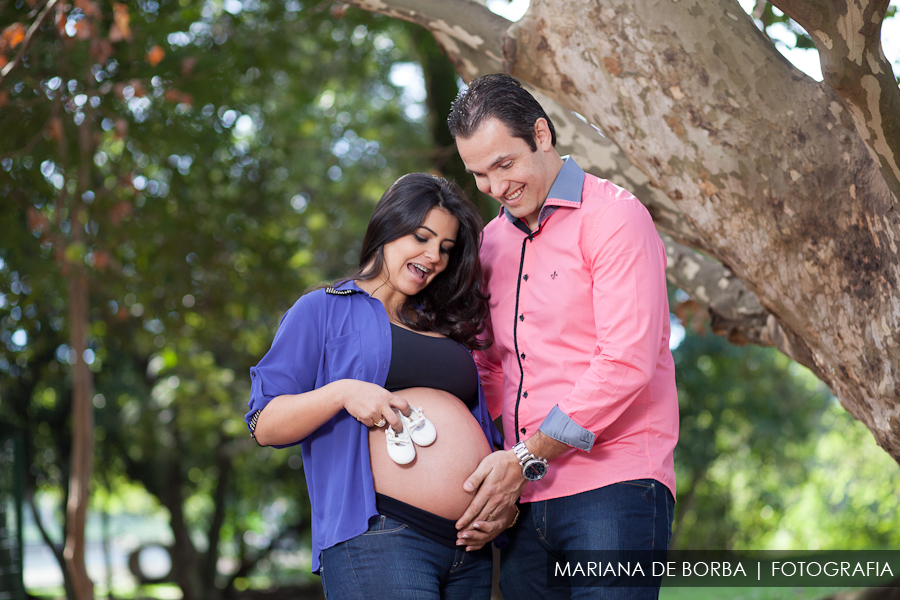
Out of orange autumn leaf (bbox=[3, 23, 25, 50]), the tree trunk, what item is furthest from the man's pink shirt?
the tree trunk

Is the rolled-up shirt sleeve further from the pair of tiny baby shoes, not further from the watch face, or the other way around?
the pair of tiny baby shoes

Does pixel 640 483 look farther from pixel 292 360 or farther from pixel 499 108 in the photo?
pixel 499 108

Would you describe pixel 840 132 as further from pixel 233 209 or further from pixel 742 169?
pixel 233 209

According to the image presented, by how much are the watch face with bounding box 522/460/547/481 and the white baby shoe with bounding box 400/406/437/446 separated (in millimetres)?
268

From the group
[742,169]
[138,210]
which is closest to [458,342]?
[742,169]

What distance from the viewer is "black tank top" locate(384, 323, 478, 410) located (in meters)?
2.13

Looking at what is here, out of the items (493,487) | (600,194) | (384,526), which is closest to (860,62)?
(600,194)

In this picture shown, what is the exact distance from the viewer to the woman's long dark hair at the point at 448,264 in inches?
90.6

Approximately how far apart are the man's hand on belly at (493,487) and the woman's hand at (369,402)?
0.89 feet

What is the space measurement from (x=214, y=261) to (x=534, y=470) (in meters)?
6.27

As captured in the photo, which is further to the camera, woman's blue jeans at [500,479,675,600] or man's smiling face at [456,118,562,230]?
man's smiling face at [456,118,562,230]

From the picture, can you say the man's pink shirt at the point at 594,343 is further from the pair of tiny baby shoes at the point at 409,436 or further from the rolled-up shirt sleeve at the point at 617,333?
the pair of tiny baby shoes at the point at 409,436

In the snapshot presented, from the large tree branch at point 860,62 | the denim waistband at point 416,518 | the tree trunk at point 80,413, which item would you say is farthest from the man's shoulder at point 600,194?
the tree trunk at point 80,413

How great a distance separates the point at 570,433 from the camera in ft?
6.39
